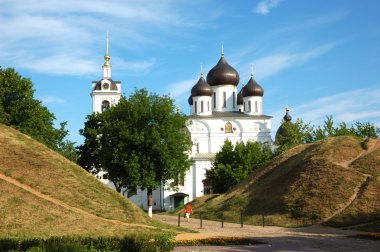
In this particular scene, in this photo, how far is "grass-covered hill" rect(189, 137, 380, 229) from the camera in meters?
29.5

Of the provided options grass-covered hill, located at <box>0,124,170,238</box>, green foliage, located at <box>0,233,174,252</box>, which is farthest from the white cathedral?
green foliage, located at <box>0,233,174,252</box>

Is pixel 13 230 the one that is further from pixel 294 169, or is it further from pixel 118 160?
pixel 294 169

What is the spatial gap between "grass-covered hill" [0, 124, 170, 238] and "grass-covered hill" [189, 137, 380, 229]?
9810 millimetres

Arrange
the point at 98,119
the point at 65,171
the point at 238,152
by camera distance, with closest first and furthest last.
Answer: the point at 65,171, the point at 98,119, the point at 238,152

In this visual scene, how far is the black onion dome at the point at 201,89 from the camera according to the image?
70562mm

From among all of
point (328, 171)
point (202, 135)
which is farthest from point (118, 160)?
point (202, 135)

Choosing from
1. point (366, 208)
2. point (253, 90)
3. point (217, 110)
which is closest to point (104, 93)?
point (217, 110)

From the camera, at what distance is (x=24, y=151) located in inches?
1192

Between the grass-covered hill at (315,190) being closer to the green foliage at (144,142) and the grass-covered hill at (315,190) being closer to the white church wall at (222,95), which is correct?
the green foliage at (144,142)

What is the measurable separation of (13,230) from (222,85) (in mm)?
54115

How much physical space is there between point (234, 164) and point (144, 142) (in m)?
20.4

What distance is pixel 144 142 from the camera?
37.8 metres

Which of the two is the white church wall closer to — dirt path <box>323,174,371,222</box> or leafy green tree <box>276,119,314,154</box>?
leafy green tree <box>276,119,314,154</box>

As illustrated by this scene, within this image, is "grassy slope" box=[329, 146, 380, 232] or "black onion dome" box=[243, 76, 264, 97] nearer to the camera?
"grassy slope" box=[329, 146, 380, 232]
